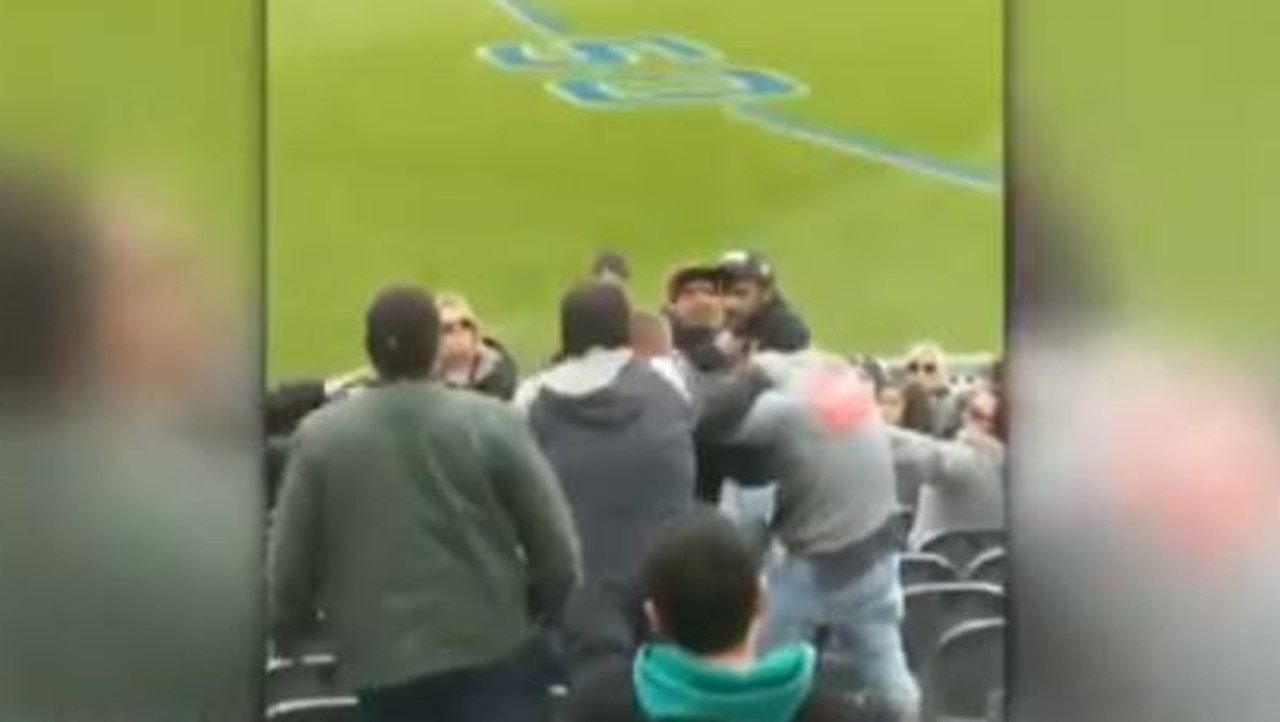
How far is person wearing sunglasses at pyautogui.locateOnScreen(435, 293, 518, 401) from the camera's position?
559 centimetres

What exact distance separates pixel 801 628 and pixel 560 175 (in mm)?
1115

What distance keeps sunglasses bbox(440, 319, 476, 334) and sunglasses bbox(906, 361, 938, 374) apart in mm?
944

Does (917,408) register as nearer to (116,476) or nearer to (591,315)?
(591,315)

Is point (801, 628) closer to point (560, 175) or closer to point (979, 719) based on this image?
point (979, 719)

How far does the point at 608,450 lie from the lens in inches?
221

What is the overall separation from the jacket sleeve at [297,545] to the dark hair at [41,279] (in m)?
0.57

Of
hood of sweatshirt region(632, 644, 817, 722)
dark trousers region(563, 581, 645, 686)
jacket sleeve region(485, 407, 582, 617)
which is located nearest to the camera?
hood of sweatshirt region(632, 644, 817, 722)

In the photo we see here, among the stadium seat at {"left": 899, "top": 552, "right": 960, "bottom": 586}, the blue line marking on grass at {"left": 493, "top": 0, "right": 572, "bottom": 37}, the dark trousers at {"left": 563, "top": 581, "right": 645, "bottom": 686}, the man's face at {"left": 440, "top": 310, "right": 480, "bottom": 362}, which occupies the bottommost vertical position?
the dark trousers at {"left": 563, "top": 581, "right": 645, "bottom": 686}

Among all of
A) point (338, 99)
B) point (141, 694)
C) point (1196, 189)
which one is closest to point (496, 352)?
point (338, 99)

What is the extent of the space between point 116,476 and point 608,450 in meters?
1.07

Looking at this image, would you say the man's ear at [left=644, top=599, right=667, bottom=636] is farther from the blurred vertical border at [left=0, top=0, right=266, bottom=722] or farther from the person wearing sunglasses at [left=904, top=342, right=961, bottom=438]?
the blurred vertical border at [left=0, top=0, right=266, bottom=722]

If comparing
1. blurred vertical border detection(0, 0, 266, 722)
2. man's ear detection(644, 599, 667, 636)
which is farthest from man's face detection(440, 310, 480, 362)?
man's ear detection(644, 599, 667, 636)

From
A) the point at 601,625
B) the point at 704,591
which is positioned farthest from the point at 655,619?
the point at 601,625

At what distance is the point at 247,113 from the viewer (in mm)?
5637
